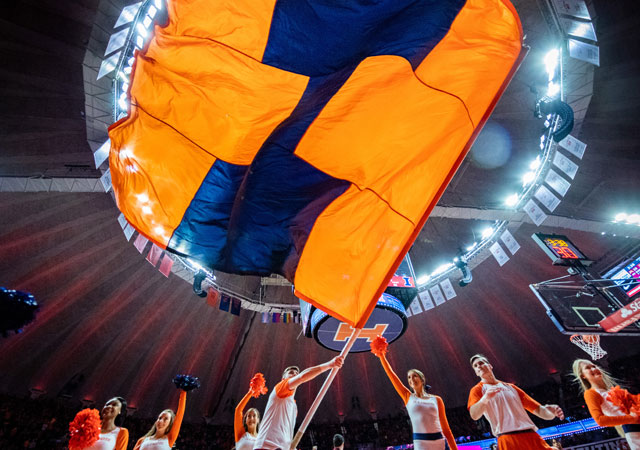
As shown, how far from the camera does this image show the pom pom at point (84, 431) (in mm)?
4016

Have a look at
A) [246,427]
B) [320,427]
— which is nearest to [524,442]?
[246,427]

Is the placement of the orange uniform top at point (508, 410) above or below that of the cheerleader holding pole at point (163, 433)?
below

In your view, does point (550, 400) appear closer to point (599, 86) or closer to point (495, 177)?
point (495, 177)

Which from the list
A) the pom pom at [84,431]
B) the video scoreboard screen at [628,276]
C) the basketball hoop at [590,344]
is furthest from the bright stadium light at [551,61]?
the pom pom at [84,431]

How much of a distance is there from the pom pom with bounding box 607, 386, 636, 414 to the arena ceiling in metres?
6.17

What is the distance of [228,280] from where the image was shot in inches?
462

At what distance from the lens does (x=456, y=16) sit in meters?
2.52

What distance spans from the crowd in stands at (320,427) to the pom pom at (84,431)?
9.75 meters

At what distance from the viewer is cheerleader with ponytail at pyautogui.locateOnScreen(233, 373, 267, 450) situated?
176 inches

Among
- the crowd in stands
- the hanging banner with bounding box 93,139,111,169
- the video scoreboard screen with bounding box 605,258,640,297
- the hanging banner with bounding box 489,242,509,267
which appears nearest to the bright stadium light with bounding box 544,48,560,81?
the hanging banner with bounding box 489,242,509,267

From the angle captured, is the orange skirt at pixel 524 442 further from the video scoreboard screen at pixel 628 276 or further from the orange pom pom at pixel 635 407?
the video scoreboard screen at pixel 628 276

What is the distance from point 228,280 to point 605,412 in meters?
11.0

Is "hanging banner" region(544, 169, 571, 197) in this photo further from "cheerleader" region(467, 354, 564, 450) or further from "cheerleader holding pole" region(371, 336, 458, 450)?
"cheerleader holding pole" region(371, 336, 458, 450)

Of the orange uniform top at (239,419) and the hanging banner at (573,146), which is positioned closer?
the orange uniform top at (239,419)
